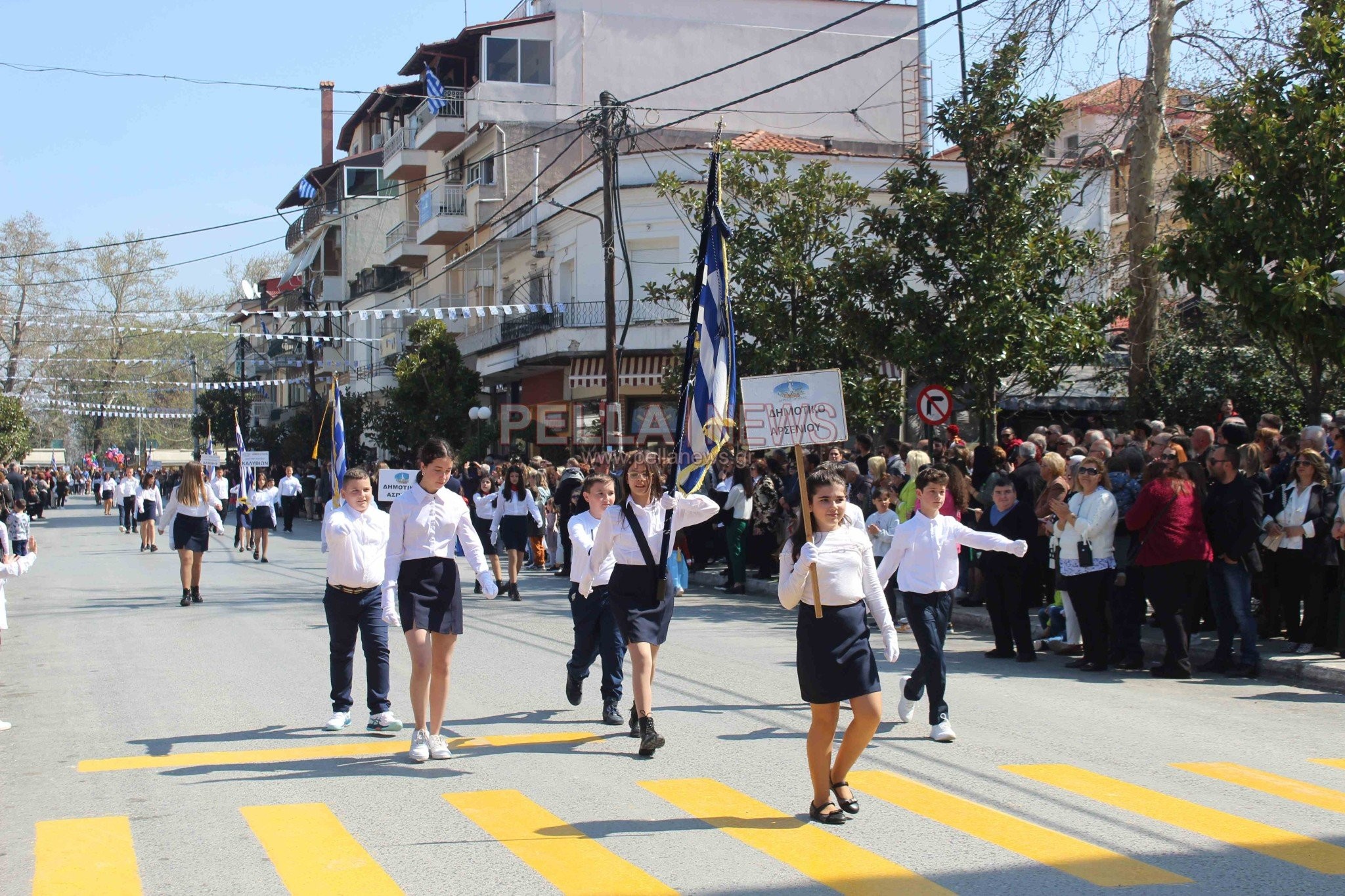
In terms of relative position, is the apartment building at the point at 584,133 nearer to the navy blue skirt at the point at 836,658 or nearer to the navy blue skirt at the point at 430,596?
the navy blue skirt at the point at 430,596

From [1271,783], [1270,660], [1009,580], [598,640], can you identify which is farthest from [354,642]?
[1270,660]

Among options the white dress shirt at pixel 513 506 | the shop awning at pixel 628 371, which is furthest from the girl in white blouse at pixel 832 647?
the shop awning at pixel 628 371

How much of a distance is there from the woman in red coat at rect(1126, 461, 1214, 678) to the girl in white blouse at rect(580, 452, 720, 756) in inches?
187

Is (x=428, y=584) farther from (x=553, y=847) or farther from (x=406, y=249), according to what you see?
(x=406, y=249)

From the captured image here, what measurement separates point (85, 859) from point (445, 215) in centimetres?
4049

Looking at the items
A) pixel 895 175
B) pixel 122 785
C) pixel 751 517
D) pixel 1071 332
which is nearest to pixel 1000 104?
pixel 895 175

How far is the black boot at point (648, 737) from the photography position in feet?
25.9

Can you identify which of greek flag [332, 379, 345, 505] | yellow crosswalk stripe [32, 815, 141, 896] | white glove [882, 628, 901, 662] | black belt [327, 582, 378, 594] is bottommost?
yellow crosswalk stripe [32, 815, 141, 896]

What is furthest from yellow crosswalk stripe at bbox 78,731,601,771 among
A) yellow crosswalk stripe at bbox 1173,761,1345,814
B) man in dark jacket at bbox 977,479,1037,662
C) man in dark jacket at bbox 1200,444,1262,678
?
man in dark jacket at bbox 1200,444,1262,678

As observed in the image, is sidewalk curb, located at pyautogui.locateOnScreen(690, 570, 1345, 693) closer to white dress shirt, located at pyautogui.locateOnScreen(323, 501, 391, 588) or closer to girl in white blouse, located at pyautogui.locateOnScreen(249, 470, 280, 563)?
white dress shirt, located at pyautogui.locateOnScreen(323, 501, 391, 588)

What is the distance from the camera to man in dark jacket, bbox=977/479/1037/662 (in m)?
11.6

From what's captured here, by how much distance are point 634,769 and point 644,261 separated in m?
28.0

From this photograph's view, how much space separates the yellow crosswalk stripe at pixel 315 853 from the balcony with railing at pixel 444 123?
1535 inches

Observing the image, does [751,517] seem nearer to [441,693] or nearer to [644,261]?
[441,693]
